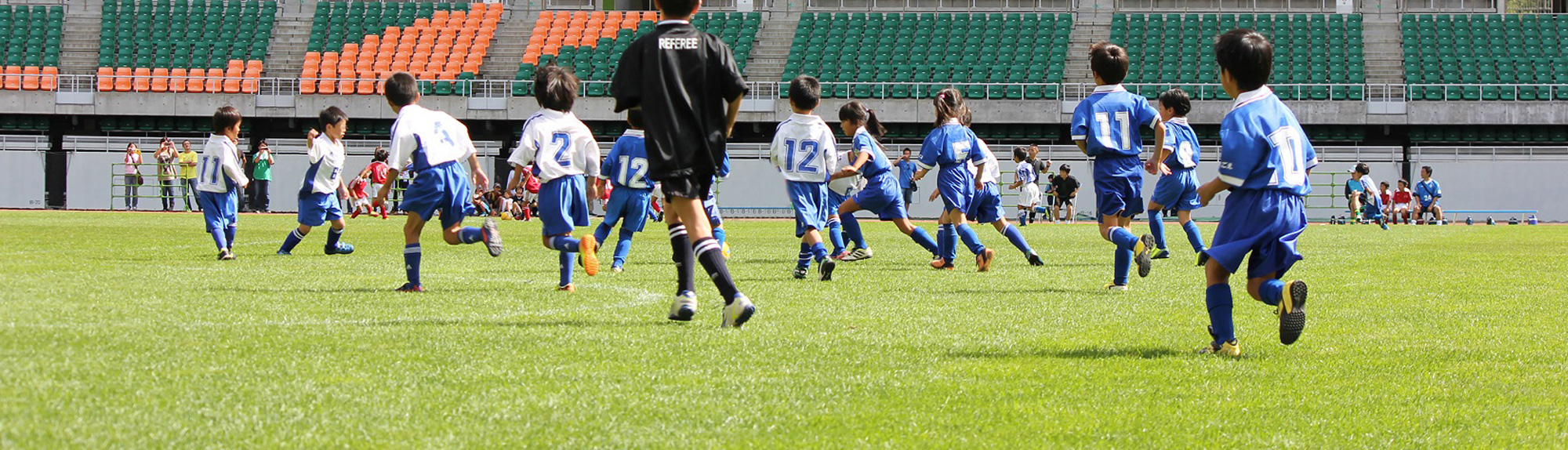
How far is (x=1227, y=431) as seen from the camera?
392 centimetres

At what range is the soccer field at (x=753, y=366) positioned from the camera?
368cm

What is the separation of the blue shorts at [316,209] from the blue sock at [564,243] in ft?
16.5

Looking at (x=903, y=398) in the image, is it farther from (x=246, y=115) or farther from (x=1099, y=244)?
(x=246, y=115)

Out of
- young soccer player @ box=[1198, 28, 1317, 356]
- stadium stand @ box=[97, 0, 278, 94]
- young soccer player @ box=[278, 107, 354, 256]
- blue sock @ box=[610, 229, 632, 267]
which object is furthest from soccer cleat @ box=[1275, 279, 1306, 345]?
stadium stand @ box=[97, 0, 278, 94]

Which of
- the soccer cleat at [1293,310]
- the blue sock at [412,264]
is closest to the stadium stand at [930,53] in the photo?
the blue sock at [412,264]

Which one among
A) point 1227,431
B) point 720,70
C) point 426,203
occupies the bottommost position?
point 1227,431

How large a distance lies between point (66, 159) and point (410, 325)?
34732 mm

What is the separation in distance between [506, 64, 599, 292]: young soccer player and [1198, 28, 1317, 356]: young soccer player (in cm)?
460

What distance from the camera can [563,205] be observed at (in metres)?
9.13

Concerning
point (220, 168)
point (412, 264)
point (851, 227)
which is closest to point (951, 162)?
point (851, 227)

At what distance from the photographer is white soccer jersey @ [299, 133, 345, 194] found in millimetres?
13195

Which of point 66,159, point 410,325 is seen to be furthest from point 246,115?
point 410,325

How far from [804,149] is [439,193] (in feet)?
10.6

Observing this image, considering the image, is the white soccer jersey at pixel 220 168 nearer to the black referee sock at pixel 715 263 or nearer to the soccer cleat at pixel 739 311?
the black referee sock at pixel 715 263
